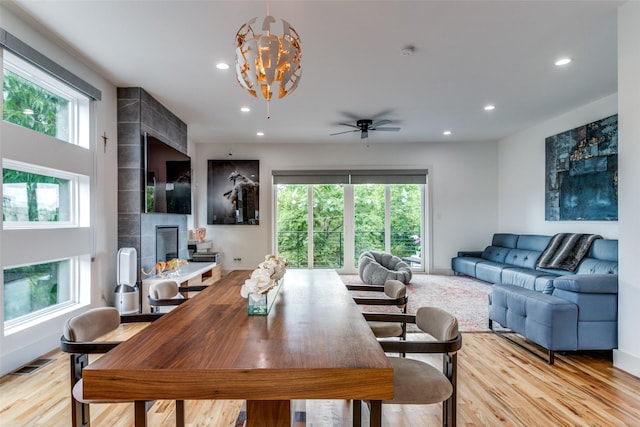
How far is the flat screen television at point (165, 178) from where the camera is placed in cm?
427

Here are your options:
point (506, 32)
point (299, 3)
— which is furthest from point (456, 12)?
point (299, 3)

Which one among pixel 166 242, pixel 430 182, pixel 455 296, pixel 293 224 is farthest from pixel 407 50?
pixel 293 224

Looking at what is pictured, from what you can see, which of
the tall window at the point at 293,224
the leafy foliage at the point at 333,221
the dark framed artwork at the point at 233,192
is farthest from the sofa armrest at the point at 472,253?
the dark framed artwork at the point at 233,192

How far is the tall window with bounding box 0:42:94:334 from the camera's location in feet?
8.96

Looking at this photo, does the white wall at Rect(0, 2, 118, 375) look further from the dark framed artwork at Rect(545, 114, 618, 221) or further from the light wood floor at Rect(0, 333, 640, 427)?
the dark framed artwork at Rect(545, 114, 618, 221)

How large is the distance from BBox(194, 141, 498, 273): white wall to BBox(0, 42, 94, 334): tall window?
3.66 m

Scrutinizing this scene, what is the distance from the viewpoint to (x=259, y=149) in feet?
23.8

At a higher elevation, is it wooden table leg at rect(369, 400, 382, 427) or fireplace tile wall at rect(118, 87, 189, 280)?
fireplace tile wall at rect(118, 87, 189, 280)

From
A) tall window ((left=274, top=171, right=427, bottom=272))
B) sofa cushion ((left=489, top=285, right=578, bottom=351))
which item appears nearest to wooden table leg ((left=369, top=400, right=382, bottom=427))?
sofa cushion ((left=489, top=285, right=578, bottom=351))

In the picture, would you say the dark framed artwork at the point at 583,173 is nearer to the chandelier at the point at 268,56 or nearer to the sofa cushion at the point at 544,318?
the sofa cushion at the point at 544,318

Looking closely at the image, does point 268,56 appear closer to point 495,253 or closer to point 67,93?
point 67,93

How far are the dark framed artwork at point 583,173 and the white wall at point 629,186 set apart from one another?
87.3 inches

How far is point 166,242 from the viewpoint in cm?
500

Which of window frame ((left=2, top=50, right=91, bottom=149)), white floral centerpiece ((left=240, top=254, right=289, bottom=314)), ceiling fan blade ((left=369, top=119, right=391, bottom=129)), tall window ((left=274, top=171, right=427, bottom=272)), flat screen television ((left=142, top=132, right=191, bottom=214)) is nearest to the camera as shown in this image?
white floral centerpiece ((left=240, top=254, right=289, bottom=314))
